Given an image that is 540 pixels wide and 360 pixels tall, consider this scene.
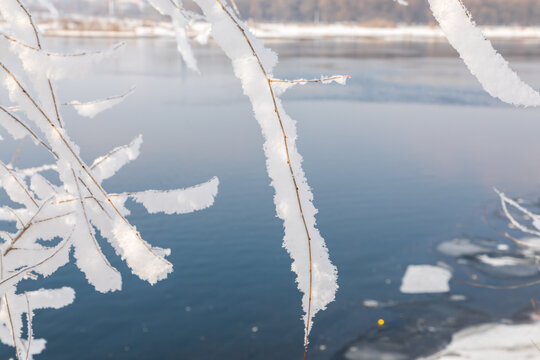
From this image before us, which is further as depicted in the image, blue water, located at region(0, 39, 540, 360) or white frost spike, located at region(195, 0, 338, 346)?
blue water, located at region(0, 39, 540, 360)

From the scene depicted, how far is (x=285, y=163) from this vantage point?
76 cm

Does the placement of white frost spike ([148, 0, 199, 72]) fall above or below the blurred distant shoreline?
below

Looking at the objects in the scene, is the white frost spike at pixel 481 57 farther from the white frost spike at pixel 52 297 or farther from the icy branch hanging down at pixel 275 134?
the white frost spike at pixel 52 297

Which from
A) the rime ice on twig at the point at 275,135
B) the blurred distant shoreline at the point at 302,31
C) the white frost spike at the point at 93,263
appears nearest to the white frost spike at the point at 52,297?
the white frost spike at the point at 93,263

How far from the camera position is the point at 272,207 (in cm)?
1221

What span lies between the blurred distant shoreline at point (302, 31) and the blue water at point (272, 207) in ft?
127

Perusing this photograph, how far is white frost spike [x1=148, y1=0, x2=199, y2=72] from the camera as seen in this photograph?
101 centimetres

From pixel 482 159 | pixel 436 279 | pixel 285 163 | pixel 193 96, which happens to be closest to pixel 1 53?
pixel 285 163

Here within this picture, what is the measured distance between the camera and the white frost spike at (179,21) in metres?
1.01

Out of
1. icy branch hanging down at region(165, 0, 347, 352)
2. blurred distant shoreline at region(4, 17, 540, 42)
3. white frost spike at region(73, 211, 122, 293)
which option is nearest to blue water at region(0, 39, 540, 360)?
white frost spike at region(73, 211, 122, 293)

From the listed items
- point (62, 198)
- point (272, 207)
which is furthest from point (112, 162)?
point (272, 207)

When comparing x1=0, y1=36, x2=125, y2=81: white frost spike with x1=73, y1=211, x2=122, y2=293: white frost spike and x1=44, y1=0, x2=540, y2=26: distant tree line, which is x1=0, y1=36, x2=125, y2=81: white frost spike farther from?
x1=44, y1=0, x2=540, y2=26: distant tree line

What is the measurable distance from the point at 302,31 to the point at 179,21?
261ft

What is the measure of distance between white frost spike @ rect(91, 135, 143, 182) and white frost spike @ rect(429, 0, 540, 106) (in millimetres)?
790
